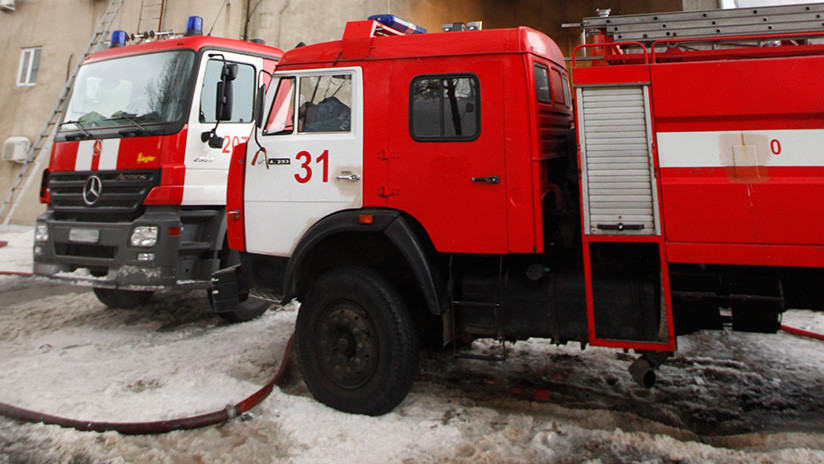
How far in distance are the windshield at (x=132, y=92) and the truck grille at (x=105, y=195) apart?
1.82 feet

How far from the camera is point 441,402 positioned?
13.5ft

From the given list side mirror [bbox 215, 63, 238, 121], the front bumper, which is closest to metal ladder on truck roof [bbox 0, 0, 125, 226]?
the front bumper

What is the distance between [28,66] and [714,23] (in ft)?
50.2

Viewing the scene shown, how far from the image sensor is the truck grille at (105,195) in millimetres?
5512

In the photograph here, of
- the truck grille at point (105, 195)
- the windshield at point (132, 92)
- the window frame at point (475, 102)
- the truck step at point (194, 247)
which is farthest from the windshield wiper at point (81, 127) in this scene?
the window frame at point (475, 102)

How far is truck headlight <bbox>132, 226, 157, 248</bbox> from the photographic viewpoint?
17.7 feet

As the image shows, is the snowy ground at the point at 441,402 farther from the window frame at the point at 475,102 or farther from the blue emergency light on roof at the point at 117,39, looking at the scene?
the blue emergency light on roof at the point at 117,39

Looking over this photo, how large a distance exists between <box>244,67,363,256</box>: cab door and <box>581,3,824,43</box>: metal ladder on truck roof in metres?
1.87

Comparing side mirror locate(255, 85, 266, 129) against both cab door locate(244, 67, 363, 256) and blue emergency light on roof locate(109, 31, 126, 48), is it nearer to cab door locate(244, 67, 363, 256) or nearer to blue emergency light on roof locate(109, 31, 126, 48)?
cab door locate(244, 67, 363, 256)

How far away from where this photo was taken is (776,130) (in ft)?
10.3

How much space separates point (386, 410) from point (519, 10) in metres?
12.5

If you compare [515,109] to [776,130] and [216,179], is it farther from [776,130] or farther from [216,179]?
[216,179]

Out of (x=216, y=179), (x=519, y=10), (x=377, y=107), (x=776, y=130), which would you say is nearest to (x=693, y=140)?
(x=776, y=130)

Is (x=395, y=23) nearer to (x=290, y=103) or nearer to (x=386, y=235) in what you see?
(x=290, y=103)
